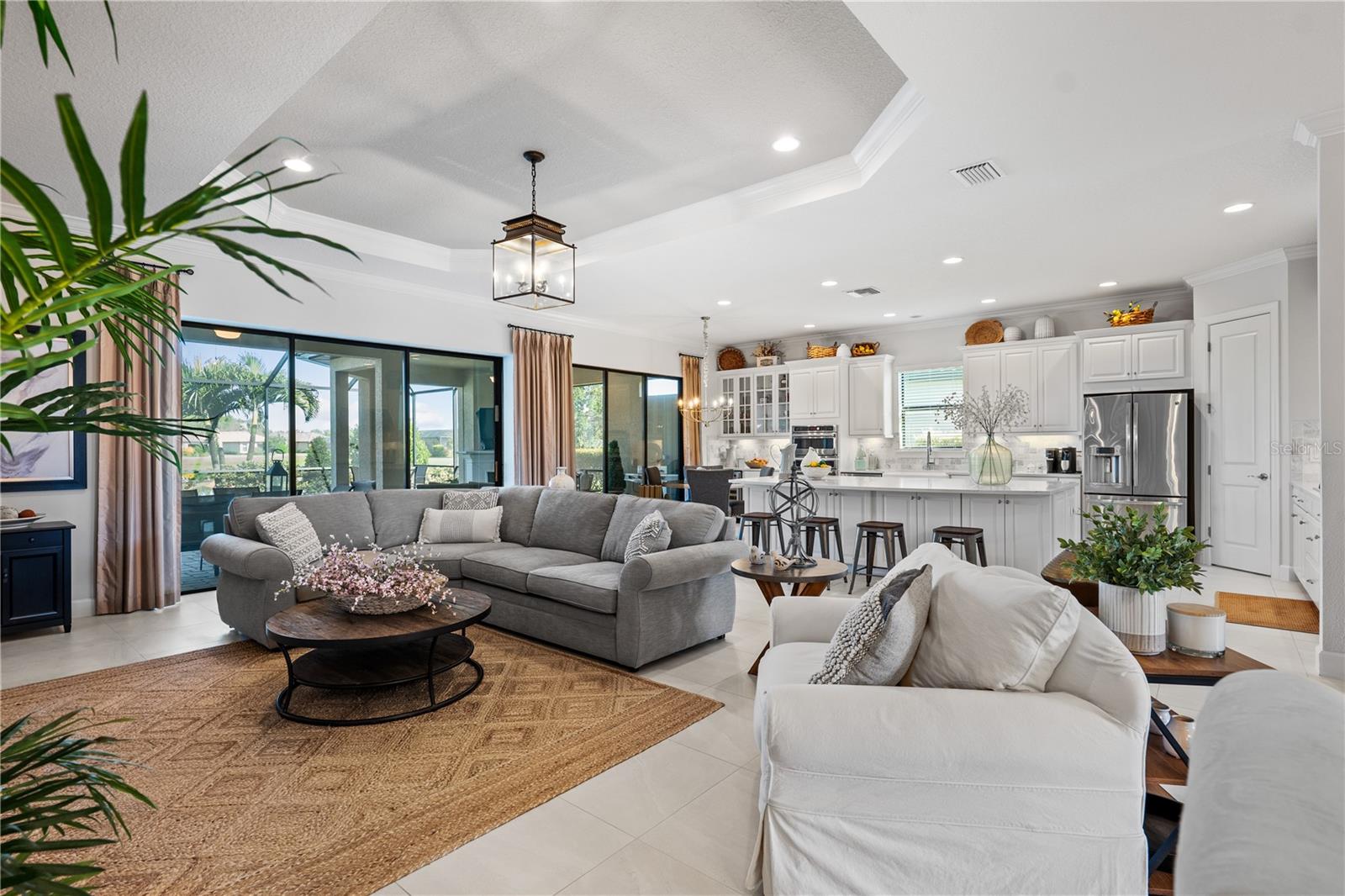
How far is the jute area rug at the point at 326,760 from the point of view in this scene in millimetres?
1993

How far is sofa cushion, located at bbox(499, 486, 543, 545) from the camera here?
5.19 meters

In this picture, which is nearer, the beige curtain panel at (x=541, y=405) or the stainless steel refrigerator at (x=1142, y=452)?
the stainless steel refrigerator at (x=1142, y=452)

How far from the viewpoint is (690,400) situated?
31.3 feet

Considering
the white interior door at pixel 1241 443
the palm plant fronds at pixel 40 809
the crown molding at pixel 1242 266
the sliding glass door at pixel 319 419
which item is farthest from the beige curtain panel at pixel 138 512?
the white interior door at pixel 1241 443

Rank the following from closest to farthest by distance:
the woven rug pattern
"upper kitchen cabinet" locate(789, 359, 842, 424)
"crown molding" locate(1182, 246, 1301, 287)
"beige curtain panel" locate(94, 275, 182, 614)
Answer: the woven rug pattern < "beige curtain panel" locate(94, 275, 182, 614) < "crown molding" locate(1182, 246, 1301, 287) < "upper kitchen cabinet" locate(789, 359, 842, 424)

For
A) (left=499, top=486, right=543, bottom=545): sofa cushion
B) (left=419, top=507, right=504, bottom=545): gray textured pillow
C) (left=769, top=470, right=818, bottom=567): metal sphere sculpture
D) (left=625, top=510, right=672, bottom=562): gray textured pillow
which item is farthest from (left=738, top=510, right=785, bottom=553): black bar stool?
(left=419, top=507, right=504, bottom=545): gray textured pillow

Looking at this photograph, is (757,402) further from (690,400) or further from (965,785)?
(965,785)

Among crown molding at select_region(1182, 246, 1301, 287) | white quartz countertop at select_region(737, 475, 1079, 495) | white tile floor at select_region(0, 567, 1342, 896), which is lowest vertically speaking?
white tile floor at select_region(0, 567, 1342, 896)

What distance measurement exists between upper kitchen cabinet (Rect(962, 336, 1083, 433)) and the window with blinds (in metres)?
0.51

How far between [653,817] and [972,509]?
4.10m

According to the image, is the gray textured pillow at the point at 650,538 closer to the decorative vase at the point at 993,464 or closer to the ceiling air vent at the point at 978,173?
the ceiling air vent at the point at 978,173

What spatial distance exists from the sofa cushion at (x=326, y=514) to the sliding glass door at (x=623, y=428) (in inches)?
118

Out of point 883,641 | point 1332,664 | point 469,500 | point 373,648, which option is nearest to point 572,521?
point 469,500

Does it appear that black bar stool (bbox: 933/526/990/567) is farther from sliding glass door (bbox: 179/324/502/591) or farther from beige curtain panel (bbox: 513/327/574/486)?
sliding glass door (bbox: 179/324/502/591)
